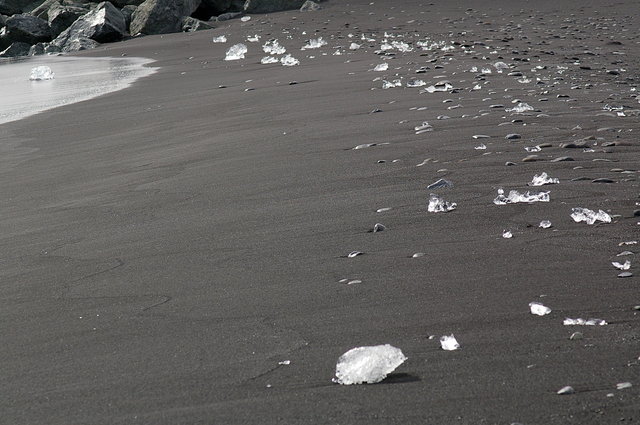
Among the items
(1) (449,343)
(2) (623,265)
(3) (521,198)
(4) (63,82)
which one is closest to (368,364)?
(1) (449,343)

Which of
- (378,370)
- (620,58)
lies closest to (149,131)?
(378,370)

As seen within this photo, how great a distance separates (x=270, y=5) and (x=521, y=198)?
21056 mm

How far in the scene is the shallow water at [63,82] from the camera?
10.1 meters

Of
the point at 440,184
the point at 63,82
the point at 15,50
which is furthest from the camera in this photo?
the point at 15,50

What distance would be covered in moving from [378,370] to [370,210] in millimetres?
1776

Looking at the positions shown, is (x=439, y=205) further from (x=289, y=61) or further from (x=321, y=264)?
(x=289, y=61)

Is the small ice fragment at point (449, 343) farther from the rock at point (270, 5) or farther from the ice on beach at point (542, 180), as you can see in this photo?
the rock at point (270, 5)

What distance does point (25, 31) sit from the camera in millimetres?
23000

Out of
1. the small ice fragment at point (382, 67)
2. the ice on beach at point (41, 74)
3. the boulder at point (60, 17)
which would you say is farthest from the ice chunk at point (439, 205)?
the boulder at point (60, 17)

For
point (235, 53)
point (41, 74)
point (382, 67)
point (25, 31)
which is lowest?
point (25, 31)

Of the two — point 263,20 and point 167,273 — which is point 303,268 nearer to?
point 167,273

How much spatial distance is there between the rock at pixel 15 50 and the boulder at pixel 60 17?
159 cm

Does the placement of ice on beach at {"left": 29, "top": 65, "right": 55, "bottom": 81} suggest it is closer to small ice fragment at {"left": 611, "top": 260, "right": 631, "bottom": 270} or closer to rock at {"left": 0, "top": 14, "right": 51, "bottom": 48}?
rock at {"left": 0, "top": 14, "right": 51, "bottom": 48}

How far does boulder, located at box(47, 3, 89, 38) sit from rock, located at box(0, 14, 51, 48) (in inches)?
8.5
